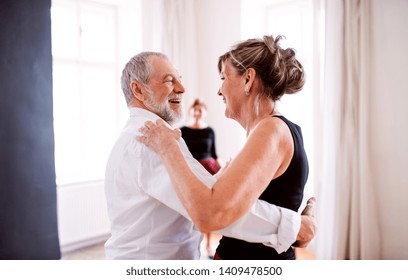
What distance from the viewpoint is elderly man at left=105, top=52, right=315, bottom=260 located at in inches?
40.3

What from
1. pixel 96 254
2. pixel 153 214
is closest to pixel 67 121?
pixel 96 254

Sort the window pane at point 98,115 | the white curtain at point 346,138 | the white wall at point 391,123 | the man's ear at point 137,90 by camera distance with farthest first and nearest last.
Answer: the window pane at point 98,115 < the white curtain at point 346,138 < the white wall at point 391,123 < the man's ear at point 137,90

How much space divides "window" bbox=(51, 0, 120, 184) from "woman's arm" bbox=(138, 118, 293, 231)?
118 inches

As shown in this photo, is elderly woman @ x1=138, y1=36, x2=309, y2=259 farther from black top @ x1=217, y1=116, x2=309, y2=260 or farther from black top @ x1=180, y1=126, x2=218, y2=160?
black top @ x1=180, y1=126, x2=218, y2=160

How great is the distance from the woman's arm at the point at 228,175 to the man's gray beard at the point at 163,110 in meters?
0.25

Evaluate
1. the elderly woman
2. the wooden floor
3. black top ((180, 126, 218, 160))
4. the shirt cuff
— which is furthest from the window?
the shirt cuff

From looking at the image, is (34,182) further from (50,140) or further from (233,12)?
(233,12)

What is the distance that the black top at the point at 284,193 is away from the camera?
3.55 feet

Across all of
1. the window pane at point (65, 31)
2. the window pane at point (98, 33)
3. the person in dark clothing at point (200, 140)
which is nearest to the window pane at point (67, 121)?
the window pane at point (65, 31)

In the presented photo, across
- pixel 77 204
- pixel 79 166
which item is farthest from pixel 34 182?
pixel 79 166

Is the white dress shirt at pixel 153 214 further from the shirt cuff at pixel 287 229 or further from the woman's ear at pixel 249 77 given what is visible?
the woman's ear at pixel 249 77

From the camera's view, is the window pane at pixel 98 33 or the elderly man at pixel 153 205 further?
the window pane at pixel 98 33

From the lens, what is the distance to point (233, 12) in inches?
156
